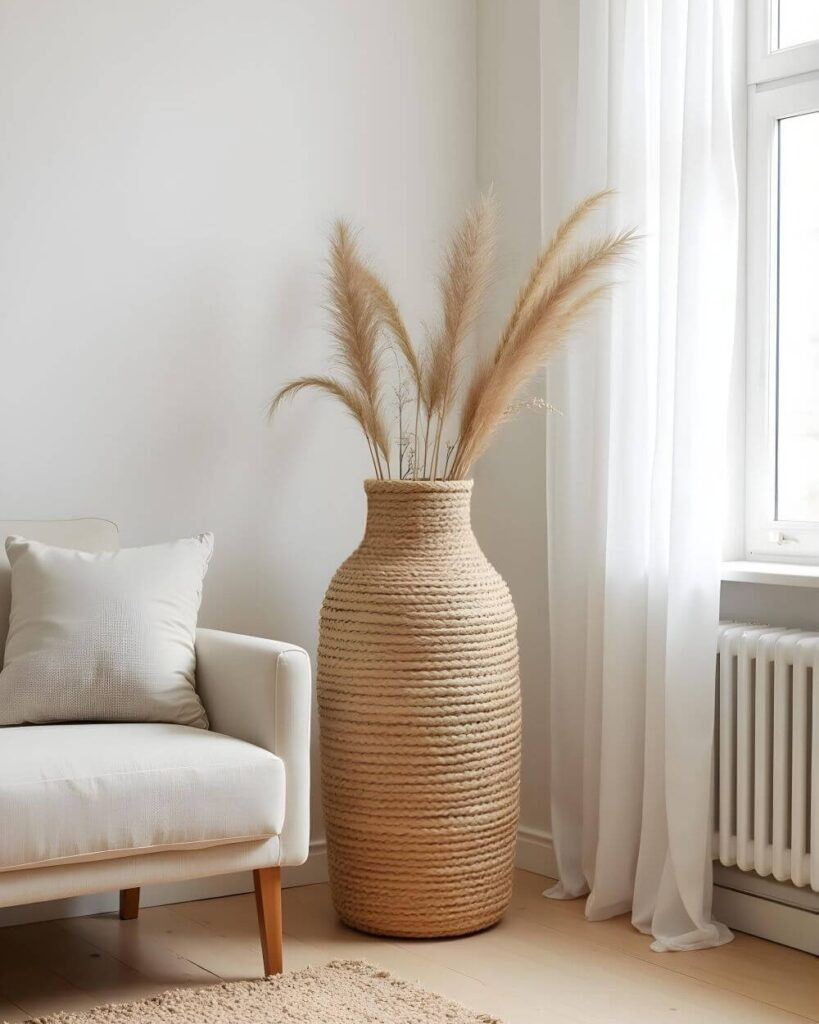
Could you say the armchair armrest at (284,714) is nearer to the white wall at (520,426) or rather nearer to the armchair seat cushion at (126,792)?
the armchair seat cushion at (126,792)

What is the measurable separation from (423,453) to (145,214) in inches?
37.9

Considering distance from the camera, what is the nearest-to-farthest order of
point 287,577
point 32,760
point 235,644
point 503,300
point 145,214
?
point 32,760
point 235,644
point 145,214
point 287,577
point 503,300

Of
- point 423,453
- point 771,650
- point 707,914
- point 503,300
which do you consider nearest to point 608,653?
point 771,650

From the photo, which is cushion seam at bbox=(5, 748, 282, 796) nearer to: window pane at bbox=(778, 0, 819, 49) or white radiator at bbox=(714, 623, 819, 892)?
white radiator at bbox=(714, 623, 819, 892)

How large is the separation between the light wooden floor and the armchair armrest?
343 mm

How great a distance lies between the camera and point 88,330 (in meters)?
3.04

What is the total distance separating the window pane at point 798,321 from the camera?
9.77 feet

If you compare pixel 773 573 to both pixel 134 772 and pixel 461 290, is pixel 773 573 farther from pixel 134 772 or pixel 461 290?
pixel 134 772

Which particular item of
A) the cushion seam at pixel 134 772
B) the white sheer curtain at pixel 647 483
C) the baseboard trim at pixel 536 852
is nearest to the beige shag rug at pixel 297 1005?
the cushion seam at pixel 134 772

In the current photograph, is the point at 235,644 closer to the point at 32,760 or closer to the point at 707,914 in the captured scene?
the point at 32,760

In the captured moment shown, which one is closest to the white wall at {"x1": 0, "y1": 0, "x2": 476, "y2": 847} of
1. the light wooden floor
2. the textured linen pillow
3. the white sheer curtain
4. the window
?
the textured linen pillow

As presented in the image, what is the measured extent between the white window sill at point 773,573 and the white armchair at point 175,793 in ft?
3.36

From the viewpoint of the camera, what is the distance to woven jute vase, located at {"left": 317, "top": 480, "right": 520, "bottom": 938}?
2.82 m

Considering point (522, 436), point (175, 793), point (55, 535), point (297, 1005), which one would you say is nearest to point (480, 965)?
point (297, 1005)
